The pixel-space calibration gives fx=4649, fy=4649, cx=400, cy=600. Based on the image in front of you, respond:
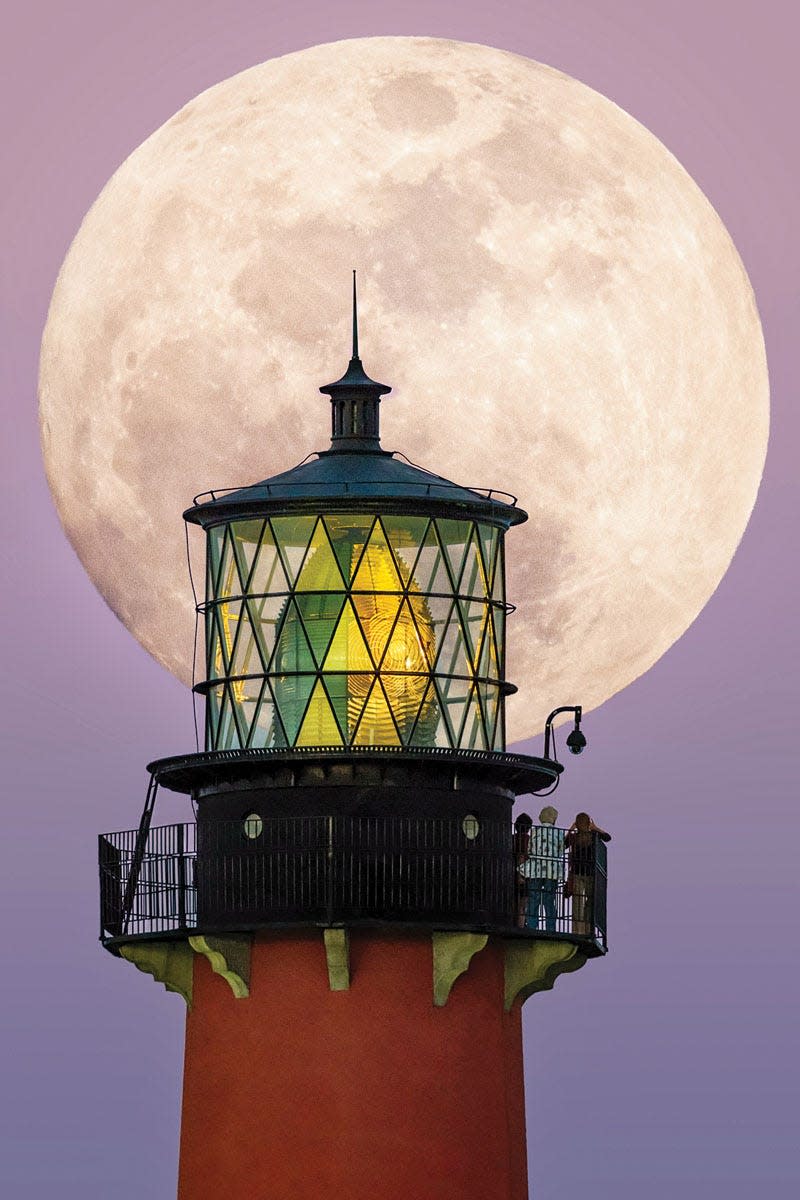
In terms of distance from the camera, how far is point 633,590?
197 feet

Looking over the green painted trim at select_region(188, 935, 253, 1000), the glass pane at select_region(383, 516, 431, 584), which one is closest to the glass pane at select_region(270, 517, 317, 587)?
the glass pane at select_region(383, 516, 431, 584)

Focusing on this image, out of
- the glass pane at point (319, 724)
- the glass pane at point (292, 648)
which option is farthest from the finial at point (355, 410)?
the glass pane at point (319, 724)

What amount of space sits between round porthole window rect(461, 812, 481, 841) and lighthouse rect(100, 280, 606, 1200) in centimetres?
2

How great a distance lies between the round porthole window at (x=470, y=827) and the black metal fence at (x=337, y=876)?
0.04 feet

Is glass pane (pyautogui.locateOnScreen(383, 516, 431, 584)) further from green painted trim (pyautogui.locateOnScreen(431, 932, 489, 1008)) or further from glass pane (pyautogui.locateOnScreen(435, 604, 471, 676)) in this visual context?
green painted trim (pyautogui.locateOnScreen(431, 932, 489, 1008))

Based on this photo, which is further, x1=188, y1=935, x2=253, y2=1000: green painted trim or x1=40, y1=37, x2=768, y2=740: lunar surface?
x1=40, y1=37, x2=768, y2=740: lunar surface

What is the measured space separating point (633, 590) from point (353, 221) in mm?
6044

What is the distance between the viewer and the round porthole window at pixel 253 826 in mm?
52812

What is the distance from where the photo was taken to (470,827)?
5316 cm

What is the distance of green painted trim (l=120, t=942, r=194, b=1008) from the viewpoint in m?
54.2

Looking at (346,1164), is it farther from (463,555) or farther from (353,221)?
(353,221)

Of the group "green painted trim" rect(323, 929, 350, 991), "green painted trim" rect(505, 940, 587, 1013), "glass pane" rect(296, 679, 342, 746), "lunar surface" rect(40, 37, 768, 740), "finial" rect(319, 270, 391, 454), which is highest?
"lunar surface" rect(40, 37, 768, 740)

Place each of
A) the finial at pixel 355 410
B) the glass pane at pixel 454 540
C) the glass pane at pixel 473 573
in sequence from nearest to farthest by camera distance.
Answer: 1. the glass pane at pixel 454 540
2. the glass pane at pixel 473 573
3. the finial at pixel 355 410

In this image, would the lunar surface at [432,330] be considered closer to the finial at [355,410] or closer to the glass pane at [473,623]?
the finial at [355,410]
